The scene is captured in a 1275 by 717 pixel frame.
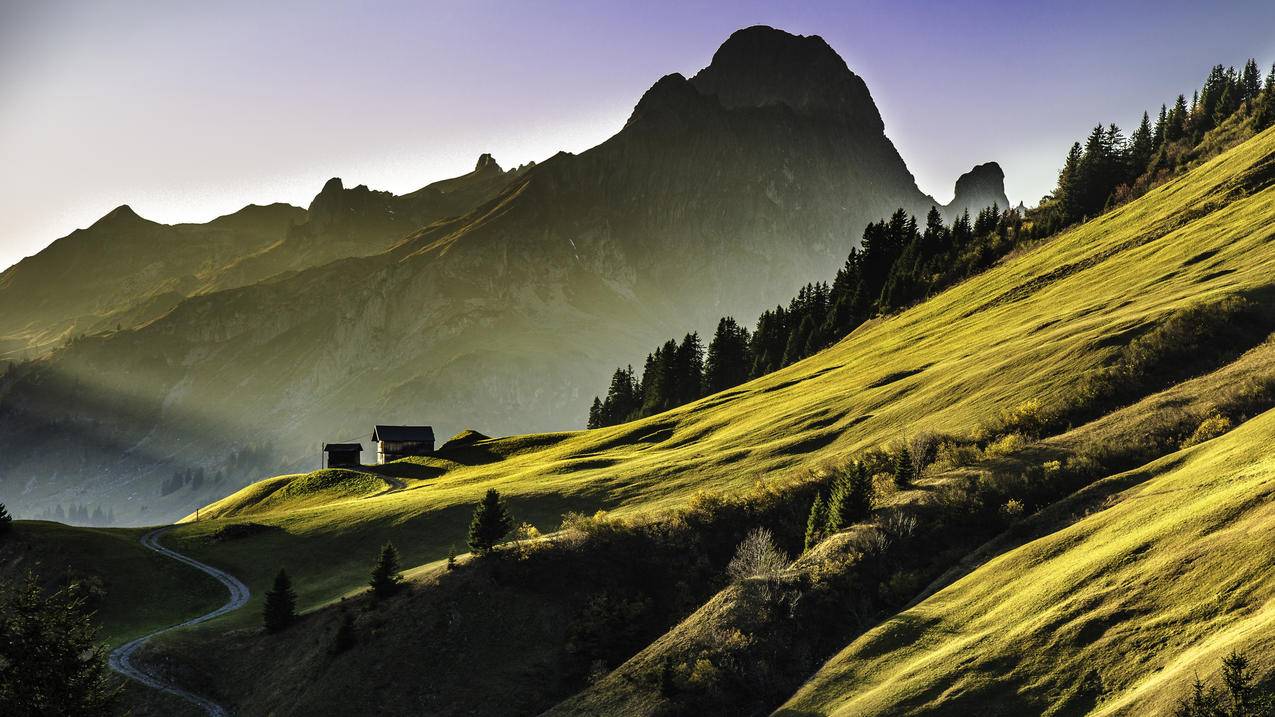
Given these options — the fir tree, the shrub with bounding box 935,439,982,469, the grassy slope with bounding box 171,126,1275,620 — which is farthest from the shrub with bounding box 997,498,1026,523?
the fir tree

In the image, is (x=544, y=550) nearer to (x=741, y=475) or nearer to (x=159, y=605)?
(x=741, y=475)

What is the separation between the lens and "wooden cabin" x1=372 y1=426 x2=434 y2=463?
124375 mm

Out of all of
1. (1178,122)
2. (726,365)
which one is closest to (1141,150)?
(1178,122)

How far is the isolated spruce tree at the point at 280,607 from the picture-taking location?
48.0m

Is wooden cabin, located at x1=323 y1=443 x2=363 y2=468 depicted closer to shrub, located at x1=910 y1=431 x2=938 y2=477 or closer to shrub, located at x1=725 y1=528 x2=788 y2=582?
shrub, located at x1=725 y1=528 x2=788 y2=582

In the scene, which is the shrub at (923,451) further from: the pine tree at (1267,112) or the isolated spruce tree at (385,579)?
the pine tree at (1267,112)

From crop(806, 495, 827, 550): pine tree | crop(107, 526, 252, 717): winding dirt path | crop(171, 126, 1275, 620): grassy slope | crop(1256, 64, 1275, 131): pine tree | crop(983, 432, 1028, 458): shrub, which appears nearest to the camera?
crop(107, 526, 252, 717): winding dirt path

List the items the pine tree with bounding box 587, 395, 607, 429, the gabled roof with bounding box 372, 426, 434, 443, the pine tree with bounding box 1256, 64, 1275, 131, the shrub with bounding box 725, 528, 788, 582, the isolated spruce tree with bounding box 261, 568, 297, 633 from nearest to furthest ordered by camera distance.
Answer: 1. the shrub with bounding box 725, 528, 788, 582
2. the isolated spruce tree with bounding box 261, 568, 297, 633
3. the pine tree with bounding box 1256, 64, 1275, 131
4. the gabled roof with bounding box 372, 426, 434, 443
5. the pine tree with bounding box 587, 395, 607, 429

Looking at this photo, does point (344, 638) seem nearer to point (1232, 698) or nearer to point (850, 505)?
point (850, 505)

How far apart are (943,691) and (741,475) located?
33.2 m

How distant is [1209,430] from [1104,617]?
19.9 metres

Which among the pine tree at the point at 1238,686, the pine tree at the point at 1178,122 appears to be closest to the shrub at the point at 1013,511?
the pine tree at the point at 1238,686

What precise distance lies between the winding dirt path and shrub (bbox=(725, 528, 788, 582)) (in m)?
29.1

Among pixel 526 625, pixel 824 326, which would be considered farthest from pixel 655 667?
pixel 824 326
